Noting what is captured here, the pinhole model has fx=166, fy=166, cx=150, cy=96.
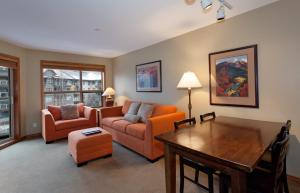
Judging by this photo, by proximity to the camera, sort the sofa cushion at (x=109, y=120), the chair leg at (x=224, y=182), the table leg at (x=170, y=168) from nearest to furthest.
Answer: the chair leg at (x=224, y=182)
the table leg at (x=170, y=168)
the sofa cushion at (x=109, y=120)

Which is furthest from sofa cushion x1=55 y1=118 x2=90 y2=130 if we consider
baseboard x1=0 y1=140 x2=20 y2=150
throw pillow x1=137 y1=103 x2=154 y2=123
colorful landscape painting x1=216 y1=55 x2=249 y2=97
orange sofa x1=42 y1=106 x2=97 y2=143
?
colorful landscape painting x1=216 y1=55 x2=249 y2=97

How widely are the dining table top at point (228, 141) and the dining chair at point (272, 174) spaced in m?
0.09

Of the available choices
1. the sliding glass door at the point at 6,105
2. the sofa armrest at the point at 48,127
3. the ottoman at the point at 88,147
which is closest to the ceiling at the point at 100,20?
the sliding glass door at the point at 6,105

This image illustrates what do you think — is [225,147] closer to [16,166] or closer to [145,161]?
[145,161]

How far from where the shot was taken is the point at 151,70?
13.9 feet

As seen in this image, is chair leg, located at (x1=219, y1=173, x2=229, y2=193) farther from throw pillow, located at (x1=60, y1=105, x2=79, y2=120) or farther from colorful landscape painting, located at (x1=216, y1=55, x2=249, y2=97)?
throw pillow, located at (x1=60, y1=105, x2=79, y2=120)

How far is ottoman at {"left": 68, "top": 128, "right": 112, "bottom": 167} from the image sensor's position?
2.74 meters

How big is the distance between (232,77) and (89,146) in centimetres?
264

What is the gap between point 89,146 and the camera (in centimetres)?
283

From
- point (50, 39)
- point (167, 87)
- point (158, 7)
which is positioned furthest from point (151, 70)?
point (50, 39)

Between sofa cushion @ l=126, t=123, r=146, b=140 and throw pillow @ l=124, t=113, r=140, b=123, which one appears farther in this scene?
throw pillow @ l=124, t=113, r=140, b=123

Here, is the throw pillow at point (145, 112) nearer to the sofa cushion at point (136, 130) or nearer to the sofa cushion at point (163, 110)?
the sofa cushion at point (163, 110)

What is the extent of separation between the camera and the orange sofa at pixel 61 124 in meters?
3.86

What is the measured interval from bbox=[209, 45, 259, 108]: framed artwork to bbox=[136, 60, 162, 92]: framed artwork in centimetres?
141
